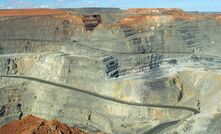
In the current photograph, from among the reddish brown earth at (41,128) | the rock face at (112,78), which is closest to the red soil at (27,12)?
the rock face at (112,78)

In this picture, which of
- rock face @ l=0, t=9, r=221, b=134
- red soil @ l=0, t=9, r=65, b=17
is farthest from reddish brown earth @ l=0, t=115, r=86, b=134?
red soil @ l=0, t=9, r=65, b=17

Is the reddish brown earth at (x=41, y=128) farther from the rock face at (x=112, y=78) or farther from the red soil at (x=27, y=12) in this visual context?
the red soil at (x=27, y=12)

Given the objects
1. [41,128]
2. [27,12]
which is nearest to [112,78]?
[41,128]

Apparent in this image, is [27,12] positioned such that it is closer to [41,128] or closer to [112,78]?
[112,78]

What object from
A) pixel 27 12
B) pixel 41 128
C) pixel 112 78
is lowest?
pixel 41 128

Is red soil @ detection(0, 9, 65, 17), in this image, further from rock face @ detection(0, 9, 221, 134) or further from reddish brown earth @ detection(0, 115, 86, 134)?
reddish brown earth @ detection(0, 115, 86, 134)

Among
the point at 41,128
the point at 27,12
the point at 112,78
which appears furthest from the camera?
the point at 27,12

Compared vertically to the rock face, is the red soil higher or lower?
higher

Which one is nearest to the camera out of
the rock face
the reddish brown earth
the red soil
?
the reddish brown earth

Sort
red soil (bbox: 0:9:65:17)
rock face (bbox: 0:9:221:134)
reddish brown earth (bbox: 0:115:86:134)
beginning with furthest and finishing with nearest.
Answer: red soil (bbox: 0:9:65:17) < rock face (bbox: 0:9:221:134) < reddish brown earth (bbox: 0:115:86:134)

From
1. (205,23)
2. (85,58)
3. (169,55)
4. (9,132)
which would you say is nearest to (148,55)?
(169,55)
